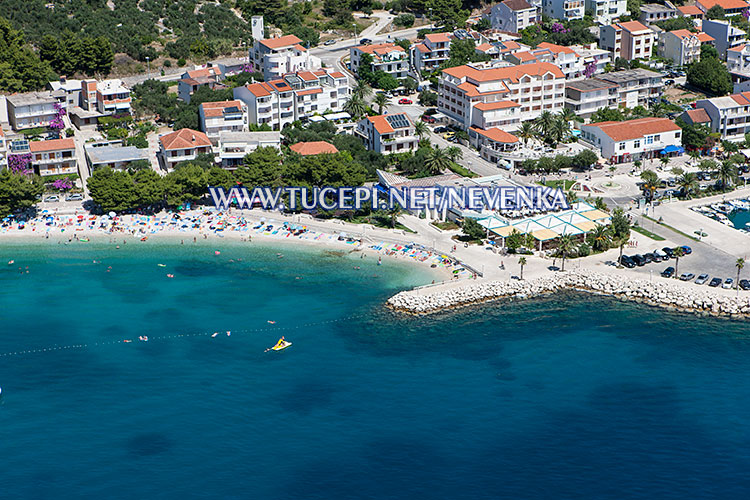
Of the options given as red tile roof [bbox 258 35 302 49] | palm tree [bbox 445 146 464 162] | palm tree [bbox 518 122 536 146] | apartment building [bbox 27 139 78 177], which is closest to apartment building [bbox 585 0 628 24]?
palm tree [bbox 518 122 536 146]

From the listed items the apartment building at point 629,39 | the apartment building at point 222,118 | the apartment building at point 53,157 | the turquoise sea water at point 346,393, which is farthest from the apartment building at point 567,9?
the apartment building at point 53,157

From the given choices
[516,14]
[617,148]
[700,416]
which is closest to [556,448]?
[700,416]

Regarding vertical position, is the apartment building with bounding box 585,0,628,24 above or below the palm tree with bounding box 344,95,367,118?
above

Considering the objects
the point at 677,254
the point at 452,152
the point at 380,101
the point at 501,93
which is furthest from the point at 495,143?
the point at 677,254

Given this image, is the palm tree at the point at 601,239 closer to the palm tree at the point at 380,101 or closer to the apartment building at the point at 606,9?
the palm tree at the point at 380,101

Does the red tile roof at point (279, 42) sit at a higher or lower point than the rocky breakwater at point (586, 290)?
higher

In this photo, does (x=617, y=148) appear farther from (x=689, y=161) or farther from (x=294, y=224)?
(x=294, y=224)

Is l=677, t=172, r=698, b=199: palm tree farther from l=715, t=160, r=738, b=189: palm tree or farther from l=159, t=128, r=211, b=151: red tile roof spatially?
l=159, t=128, r=211, b=151: red tile roof
